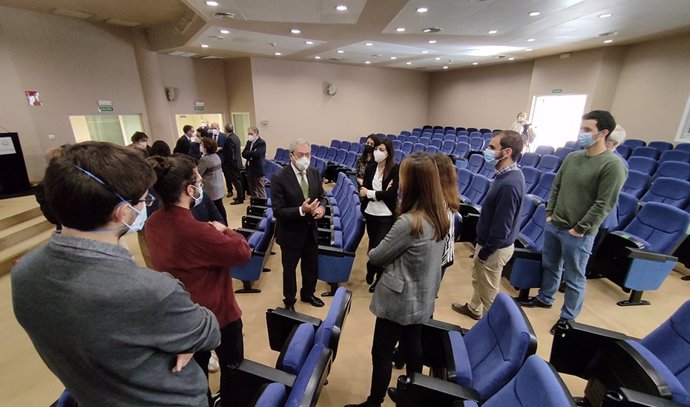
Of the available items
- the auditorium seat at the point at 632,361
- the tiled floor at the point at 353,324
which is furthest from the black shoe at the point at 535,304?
the auditorium seat at the point at 632,361

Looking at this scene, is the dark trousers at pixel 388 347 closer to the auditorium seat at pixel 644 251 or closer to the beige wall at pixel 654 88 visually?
the auditorium seat at pixel 644 251

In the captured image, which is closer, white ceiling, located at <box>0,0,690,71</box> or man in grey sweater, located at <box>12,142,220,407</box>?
man in grey sweater, located at <box>12,142,220,407</box>

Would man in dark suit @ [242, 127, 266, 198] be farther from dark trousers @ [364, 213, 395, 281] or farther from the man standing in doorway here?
the man standing in doorway

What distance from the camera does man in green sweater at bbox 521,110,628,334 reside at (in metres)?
2.15

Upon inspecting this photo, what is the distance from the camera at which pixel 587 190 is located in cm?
225

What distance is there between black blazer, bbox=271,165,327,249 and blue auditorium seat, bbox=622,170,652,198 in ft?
15.9

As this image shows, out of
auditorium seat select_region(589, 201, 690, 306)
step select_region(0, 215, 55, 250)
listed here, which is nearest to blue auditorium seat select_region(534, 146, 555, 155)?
auditorium seat select_region(589, 201, 690, 306)

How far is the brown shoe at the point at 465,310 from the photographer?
107 inches

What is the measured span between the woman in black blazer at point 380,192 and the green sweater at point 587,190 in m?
1.33

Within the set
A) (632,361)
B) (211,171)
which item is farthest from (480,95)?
(632,361)

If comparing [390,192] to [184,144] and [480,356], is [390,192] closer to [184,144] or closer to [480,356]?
[480,356]

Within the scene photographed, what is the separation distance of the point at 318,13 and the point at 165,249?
489cm

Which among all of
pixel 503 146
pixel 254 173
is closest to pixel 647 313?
pixel 503 146

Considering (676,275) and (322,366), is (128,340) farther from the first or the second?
(676,275)
